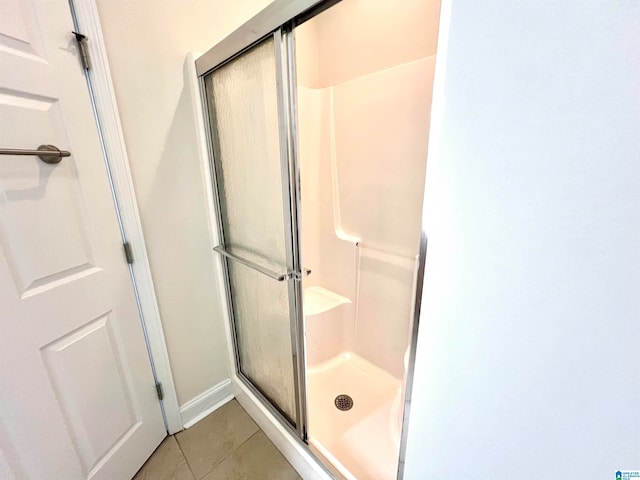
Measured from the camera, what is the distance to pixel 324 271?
6.48 feet

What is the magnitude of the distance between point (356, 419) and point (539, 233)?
58.2 inches

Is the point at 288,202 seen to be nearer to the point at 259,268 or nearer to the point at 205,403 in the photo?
the point at 259,268

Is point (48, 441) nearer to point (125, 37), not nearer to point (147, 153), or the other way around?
point (147, 153)

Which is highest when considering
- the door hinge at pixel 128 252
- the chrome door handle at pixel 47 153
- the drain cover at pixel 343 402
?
the chrome door handle at pixel 47 153

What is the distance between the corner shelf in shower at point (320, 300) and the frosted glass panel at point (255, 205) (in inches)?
17.6

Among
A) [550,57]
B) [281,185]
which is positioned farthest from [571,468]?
[281,185]

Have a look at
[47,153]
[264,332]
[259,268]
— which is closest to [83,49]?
[47,153]

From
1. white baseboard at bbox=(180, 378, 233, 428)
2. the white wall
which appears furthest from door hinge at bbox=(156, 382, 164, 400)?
the white wall

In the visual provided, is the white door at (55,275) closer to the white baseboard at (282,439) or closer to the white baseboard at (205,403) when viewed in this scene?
the white baseboard at (205,403)

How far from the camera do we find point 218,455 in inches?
50.2

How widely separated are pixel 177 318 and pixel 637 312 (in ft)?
5.01

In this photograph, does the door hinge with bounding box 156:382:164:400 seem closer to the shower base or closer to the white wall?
the shower base

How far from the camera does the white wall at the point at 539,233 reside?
1.11 ft

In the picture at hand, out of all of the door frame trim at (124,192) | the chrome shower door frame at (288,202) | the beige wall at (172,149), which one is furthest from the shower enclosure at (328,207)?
the door frame trim at (124,192)
